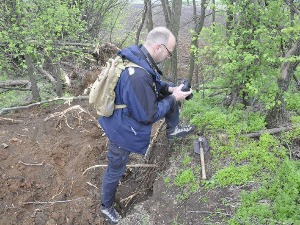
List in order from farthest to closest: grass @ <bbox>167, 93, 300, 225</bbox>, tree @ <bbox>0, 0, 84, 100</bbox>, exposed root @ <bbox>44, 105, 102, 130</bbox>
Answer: tree @ <bbox>0, 0, 84, 100</bbox>
exposed root @ <bbox>44, 105, 102, 130</bbox>
grass @ <bbox>167, 93, 300, 225</bbox>

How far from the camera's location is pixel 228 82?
4957mm

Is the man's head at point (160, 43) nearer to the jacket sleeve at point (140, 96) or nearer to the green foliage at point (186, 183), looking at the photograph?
the jacket sleeve at point (140, 96)

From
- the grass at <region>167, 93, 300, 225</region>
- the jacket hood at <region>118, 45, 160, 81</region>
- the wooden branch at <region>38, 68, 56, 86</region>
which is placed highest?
the jacket hood at <region>118, 45, 160, 81</region>

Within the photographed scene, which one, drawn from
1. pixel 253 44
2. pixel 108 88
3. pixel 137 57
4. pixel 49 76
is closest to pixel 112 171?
pixel 108 88

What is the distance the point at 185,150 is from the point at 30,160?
2882mm

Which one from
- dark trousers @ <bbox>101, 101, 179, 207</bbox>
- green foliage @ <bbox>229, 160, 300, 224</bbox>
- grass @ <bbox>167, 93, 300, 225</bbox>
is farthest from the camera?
dark trousers @ <bbox>101, 101, 179, 207</bbox>

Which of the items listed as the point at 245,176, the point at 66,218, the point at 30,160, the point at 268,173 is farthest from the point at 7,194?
the point at 268,173

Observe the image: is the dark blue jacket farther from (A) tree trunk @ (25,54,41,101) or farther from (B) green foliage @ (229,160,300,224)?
(A) tree trunk @ (25,54,41,101)

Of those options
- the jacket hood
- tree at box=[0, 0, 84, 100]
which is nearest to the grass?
the jacket hood

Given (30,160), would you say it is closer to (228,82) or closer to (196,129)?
(196,129)

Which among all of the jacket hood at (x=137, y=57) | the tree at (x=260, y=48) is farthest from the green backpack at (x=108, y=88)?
the tree at (x=260, y=48)

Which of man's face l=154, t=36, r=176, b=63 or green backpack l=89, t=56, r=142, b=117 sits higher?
man's face l=154, t=36, r=176, b=63

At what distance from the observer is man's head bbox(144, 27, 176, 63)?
340 centimetres

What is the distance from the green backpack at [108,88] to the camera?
3346mm
